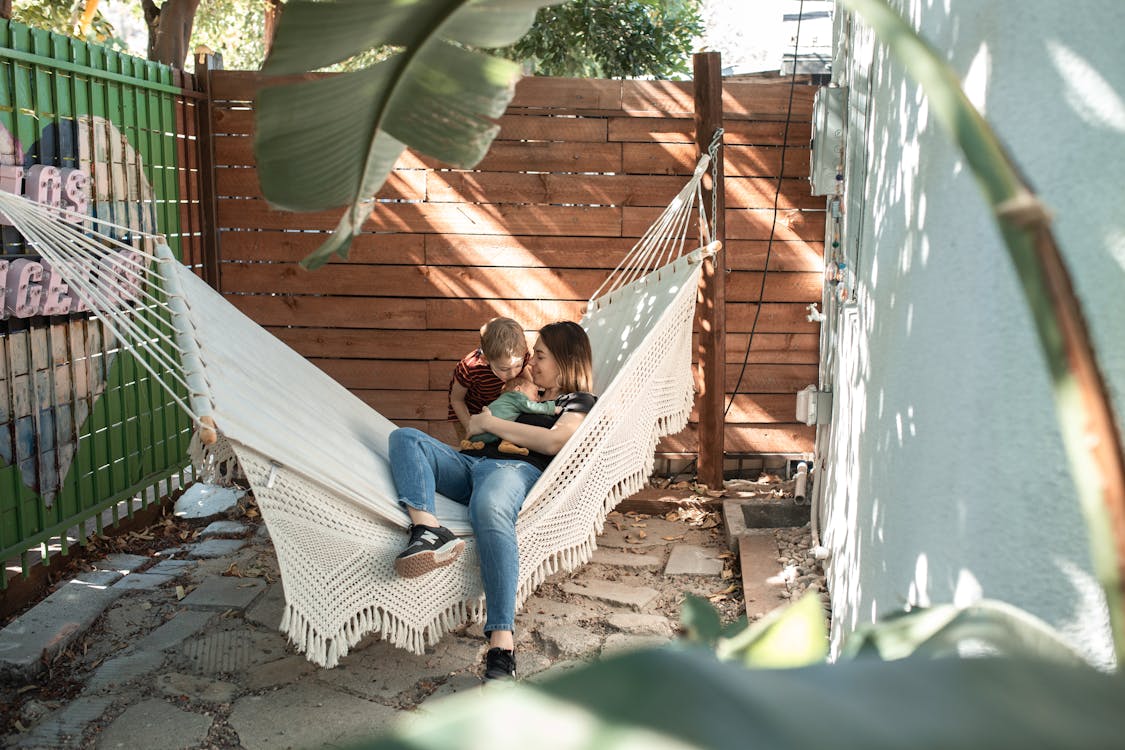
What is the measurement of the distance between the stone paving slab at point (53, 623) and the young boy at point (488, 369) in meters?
1.12

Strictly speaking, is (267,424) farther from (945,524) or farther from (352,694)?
(945,524)

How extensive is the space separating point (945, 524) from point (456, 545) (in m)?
1.30

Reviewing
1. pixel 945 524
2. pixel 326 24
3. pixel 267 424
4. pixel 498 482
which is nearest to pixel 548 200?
pixel 498 482

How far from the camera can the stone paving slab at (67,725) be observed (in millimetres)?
2100

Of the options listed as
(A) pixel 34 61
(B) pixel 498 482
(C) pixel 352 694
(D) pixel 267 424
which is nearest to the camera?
(D) pixel 267 424

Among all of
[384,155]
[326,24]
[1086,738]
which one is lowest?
[1086,738]

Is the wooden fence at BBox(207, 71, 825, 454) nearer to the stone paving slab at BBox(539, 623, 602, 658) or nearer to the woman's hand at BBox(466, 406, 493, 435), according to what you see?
the woman's hand at BBox(466, 406, 493, 435)

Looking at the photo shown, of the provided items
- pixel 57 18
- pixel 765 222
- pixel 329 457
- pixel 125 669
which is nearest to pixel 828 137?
pixel 765 222

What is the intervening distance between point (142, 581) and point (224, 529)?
1.70 feet

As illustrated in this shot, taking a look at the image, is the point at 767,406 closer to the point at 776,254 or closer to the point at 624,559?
the point at 776,254

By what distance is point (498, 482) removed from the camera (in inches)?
101

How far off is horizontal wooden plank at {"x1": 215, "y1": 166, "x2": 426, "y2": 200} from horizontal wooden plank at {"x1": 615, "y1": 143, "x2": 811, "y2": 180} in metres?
0.78

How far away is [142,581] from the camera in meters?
3.04

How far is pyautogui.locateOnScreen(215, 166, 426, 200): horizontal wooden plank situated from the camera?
3.87 meters
